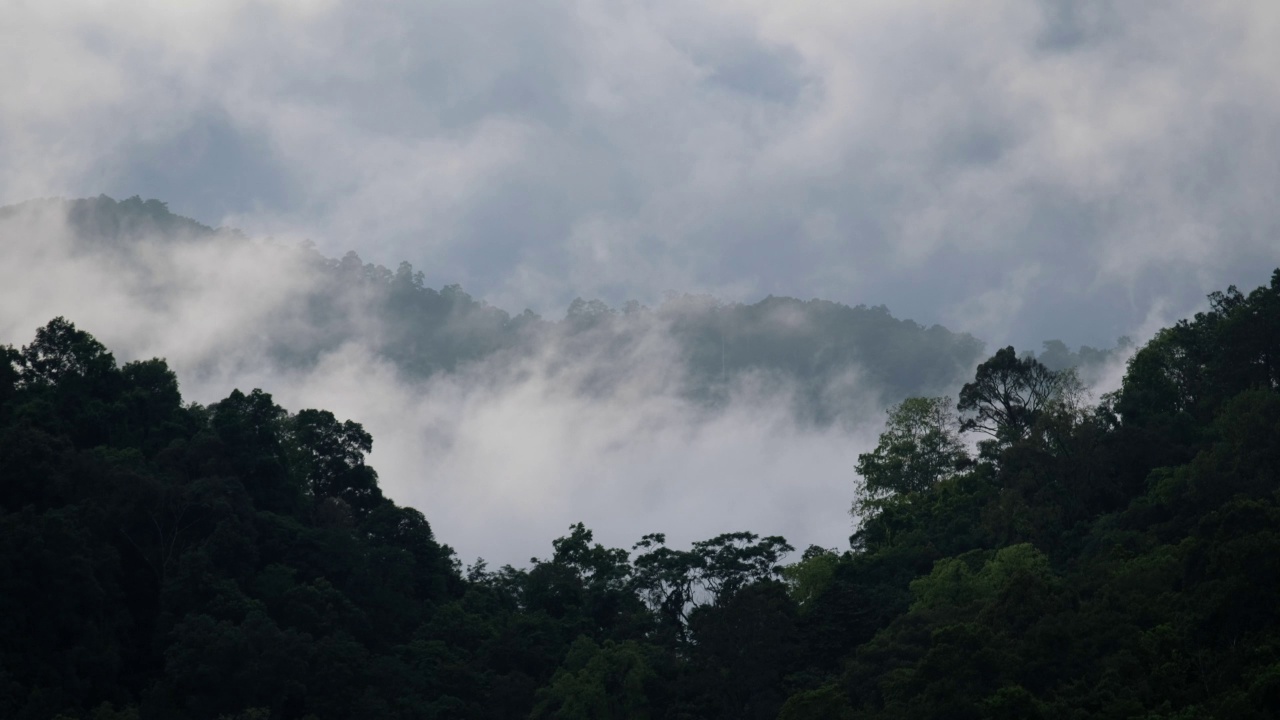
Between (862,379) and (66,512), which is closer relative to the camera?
(66,512)

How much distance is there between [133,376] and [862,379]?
7181cm

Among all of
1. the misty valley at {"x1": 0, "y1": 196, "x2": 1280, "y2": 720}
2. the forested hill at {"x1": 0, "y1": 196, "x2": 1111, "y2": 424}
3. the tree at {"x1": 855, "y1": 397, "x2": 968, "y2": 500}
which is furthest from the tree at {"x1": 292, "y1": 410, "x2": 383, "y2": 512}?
the forested hill at {"x1": 0, "y1": 196, "x2": 1111, "y2": 424}

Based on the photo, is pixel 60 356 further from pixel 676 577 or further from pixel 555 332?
pixel 555 332

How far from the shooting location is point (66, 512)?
39.9 m

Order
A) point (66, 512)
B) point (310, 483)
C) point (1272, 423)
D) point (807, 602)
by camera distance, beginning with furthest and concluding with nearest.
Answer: point (310, 483)
point (807, 602)
point (1272, 423)
point (66, 512)

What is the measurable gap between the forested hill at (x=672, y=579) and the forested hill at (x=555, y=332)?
5396cm

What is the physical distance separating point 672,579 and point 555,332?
73.4 metres

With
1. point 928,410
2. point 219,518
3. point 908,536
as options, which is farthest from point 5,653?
point 928,410

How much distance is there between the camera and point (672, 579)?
5144cm

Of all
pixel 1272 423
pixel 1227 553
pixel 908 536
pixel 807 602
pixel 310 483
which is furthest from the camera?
pixel 310 483

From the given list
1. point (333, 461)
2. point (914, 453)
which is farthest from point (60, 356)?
point (914, 453)

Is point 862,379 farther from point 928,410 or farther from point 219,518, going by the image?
point 219,518

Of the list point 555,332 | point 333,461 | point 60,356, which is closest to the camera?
point 60,356

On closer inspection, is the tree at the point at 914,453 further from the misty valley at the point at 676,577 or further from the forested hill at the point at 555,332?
the forested hill at the point at 555,332
